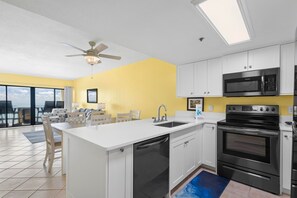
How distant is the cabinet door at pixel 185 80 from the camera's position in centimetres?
309

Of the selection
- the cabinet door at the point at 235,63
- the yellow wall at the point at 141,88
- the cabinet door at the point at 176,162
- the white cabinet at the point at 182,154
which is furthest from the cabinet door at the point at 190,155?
the cabinet door at the point at 235,63

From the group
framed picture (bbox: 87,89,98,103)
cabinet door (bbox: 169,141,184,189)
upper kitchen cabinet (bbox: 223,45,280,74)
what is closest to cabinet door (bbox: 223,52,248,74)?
upper kitchen cabinet (bbox: 223,45,280,74)

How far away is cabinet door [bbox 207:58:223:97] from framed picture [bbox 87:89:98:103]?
532 centimetres

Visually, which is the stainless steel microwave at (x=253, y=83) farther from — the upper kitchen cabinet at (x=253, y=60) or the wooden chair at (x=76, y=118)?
the wooden chair at (x=76, y=118)

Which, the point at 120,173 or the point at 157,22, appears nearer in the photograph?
the point at 120,173

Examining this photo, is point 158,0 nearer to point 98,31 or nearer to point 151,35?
point 151,35

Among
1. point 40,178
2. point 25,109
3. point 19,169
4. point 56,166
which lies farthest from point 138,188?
point 25,109

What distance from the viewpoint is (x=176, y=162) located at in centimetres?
195

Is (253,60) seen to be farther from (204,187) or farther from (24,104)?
(24,104)

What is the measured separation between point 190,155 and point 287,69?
6.47 ft

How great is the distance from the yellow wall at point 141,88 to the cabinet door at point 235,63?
1287 millimetres

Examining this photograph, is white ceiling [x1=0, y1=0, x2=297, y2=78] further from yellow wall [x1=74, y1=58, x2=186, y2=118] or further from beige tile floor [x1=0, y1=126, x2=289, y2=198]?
beige tile floor [x1=0, y1=126, x2=289, y2=198]

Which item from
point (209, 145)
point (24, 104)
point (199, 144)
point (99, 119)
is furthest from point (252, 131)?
point (24, 104)

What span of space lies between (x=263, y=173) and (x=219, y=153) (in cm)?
59
